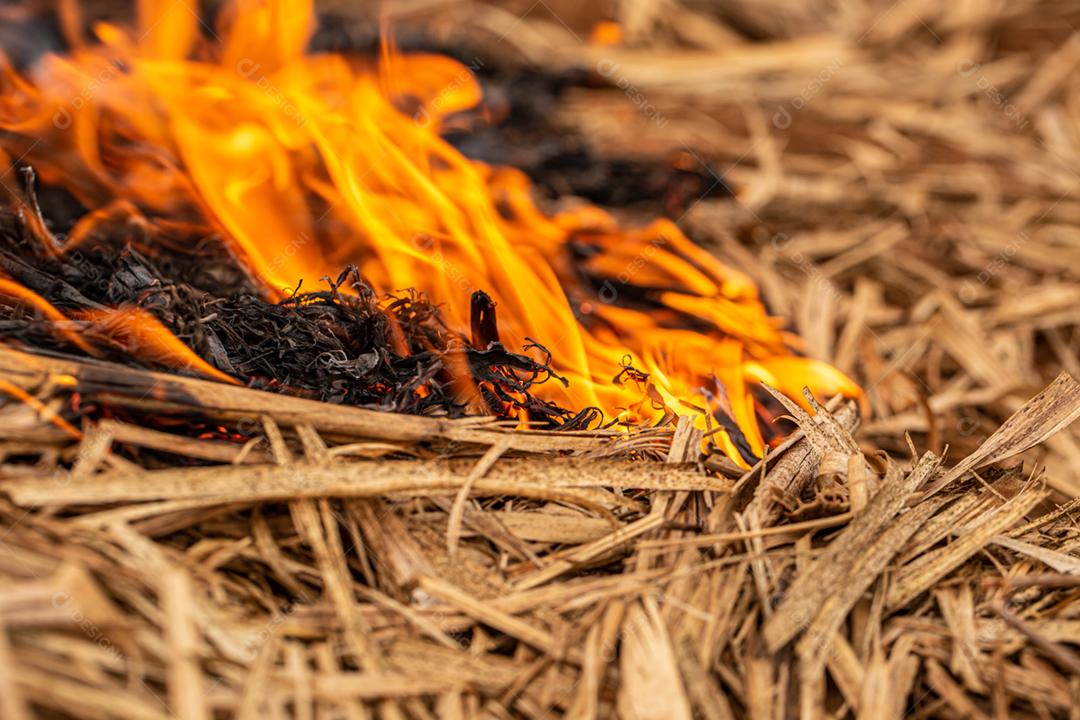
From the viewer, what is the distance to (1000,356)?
2.94 m

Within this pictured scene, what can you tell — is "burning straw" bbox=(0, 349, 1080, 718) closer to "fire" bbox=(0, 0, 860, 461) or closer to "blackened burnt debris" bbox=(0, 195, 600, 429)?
"blackened burnt debris" bbox=(0, 195, 600, 429)

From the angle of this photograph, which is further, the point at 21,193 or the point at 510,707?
the point at 21,193

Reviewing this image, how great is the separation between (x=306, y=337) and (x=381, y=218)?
620 mm

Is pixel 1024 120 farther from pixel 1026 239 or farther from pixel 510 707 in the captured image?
pixel 510 707

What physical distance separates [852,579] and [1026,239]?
A: 2382 millimetres

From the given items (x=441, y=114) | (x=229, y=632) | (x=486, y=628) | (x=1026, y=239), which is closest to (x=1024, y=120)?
(x=1026, y=239)

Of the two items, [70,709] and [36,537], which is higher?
[36,537]

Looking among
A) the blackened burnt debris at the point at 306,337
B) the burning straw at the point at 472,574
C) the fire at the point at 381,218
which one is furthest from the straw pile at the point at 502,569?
the fire at the point at 381,218

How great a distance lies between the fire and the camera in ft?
7.56

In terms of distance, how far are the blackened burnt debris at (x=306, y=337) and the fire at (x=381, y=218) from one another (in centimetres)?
11

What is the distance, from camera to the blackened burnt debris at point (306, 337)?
1.89m

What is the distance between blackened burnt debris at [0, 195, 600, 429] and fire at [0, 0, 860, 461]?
112 millimetres

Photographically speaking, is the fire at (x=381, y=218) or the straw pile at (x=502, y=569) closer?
the straw pile at (x=502, y=569)

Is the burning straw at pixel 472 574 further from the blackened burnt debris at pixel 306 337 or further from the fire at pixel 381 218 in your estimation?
the fire at pixel 381 218
